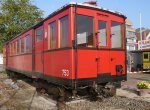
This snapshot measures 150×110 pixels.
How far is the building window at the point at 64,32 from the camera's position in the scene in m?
8.67

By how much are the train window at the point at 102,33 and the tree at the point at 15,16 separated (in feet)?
79.5

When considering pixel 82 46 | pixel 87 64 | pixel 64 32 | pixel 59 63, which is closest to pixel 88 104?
pixel 87 64

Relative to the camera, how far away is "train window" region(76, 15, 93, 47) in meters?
8.58

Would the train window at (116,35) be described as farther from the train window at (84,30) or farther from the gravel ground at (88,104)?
the gravel ground at (88,104)

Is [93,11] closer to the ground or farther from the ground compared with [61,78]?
farther from the ground

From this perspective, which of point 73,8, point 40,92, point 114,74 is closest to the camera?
point 73,8

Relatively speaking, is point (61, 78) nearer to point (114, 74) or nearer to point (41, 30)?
point (114, 74)

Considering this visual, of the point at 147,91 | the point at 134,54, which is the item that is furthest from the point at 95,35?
the point at 134,54

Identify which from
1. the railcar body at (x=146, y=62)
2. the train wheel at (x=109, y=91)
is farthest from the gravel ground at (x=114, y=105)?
the railcar body at (x=146, y=62)

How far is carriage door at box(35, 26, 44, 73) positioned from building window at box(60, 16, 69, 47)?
1989 mm

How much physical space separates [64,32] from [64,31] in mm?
33

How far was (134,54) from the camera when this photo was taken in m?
31.3

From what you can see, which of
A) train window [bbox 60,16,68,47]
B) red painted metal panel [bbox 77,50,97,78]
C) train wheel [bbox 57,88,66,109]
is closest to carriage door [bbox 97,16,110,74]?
red painted metal panel [bbox 77,50,97,78]

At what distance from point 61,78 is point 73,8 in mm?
2200
